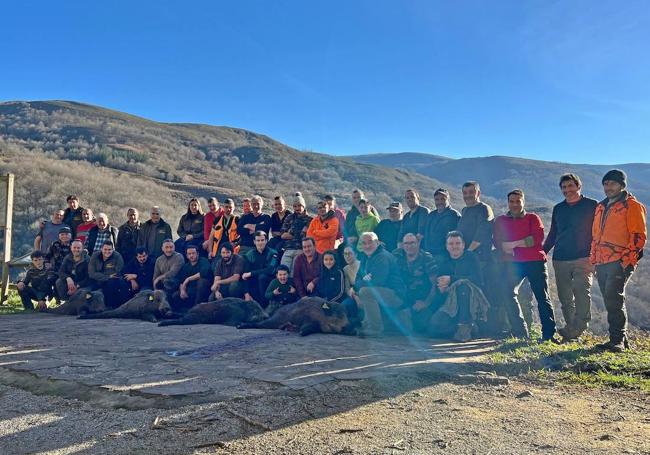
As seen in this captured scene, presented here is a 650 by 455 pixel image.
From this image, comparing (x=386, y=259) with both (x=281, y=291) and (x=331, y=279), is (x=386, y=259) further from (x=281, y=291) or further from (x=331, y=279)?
(x=281, y=291)

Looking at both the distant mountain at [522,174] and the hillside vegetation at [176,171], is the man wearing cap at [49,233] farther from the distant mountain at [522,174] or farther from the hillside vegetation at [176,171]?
the distant mountain at [522,174]

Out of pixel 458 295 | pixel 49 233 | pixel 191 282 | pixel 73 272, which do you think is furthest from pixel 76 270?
pixel 458 295

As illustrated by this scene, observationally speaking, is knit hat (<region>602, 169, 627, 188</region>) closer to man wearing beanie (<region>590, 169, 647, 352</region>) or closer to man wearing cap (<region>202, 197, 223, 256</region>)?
man wearing beanie (<region>590, 169, 647, 352</region>)

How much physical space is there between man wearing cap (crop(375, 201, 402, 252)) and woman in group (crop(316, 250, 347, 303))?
3.79 ft

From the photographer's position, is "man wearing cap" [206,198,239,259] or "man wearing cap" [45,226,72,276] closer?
"man wearing cap" [206,198,239,259]

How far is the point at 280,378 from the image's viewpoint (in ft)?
15.0

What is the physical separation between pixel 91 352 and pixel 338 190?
37.2 meters

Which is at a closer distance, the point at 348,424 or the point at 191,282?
the point at 348,424

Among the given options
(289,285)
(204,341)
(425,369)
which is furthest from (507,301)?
(204,341)

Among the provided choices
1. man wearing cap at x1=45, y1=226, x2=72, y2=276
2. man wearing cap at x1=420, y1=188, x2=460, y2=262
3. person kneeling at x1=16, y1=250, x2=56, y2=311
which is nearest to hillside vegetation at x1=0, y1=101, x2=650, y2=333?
man wearing cap at x1=420, y1=188, x2=460, y2=262

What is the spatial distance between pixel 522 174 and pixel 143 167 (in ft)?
171

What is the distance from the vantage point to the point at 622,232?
5.66 metres

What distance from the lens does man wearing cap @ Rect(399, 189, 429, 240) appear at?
820 centimetres

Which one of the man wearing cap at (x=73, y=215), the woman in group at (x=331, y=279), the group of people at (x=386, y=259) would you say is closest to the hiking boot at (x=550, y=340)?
the group of people at (x=386, y=259)
